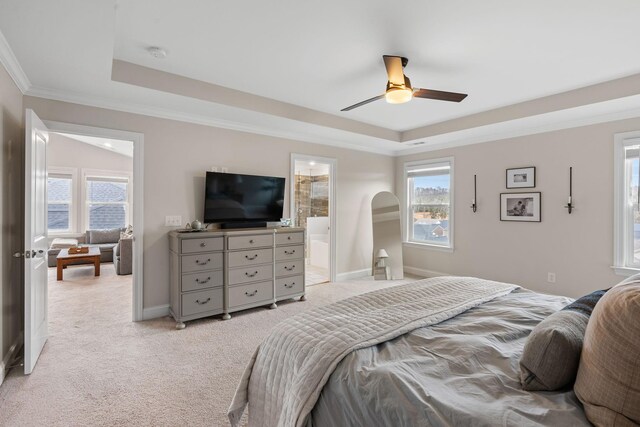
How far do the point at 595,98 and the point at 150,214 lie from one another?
4.97 metres

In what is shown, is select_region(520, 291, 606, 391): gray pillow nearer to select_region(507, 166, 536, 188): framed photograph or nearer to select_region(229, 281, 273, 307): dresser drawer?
select_region(229, 281, 273, 307): dresser drawer

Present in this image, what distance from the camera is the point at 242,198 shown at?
4.04 metres

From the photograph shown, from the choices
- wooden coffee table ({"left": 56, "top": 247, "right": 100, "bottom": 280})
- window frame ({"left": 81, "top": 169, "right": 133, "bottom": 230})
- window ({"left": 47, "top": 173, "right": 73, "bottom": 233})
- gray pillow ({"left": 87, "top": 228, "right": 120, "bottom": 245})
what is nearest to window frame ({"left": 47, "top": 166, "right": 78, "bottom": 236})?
window ({"left": 47, "top": 173, "right": 73, "bottom": 233})

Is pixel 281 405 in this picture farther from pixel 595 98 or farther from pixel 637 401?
pixel 595 98

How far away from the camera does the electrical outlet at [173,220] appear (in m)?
3.67

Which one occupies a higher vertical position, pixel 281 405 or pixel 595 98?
pixel 595 98

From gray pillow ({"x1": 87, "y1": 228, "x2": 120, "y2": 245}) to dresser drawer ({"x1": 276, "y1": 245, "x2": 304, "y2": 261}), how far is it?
5294 mm

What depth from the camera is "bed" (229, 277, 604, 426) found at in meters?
1.00

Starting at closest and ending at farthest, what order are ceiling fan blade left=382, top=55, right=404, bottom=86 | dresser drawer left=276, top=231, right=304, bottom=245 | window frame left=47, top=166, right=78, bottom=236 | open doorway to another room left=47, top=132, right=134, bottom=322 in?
ceiling fan blade left=382, top=55, right=404, bottom=86 → dresser drawer left=276, top=231, right=304, bottom=245 → open doorway to another room left=47, top=132, right=134, bottom=322 → window frame left=47, top=166, right=78, bottom=236

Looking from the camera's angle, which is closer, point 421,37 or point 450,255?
point 421,37

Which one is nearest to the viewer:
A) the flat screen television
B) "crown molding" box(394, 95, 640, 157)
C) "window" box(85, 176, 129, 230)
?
"crown molding" box(394, 95, 640, 157)

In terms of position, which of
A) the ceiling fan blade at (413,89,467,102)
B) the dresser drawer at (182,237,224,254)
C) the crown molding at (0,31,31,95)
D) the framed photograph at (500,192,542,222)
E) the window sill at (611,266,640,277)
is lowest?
the window sill at (611,266,640,277)

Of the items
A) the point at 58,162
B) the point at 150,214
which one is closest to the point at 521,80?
the point at 150,214

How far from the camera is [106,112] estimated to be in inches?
130
